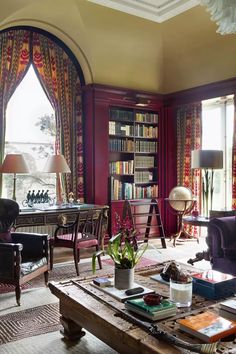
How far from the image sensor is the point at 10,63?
5.74 metres

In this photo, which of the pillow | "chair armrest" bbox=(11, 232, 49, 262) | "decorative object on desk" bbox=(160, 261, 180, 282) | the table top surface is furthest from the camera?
the table top surface

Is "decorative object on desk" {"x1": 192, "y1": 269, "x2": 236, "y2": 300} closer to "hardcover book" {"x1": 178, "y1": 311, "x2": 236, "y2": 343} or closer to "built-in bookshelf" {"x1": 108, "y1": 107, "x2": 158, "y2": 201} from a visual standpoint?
"hardcover book" {"x1": 178, "y1": 311, "x2": 236, "y2": 343}

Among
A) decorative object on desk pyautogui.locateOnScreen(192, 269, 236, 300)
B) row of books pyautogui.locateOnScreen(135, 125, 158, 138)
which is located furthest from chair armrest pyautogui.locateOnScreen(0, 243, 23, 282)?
row of books pyautogui.locateOnScreen(135, 125, 158, 138)

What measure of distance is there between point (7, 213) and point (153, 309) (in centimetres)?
231

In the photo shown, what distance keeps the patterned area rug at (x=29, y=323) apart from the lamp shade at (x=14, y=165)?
2029 mm

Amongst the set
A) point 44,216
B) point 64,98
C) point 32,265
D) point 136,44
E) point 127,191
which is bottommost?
point 32,265

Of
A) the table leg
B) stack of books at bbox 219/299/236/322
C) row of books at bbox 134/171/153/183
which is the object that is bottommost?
the table leg

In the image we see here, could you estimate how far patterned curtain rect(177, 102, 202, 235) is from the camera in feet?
22.8

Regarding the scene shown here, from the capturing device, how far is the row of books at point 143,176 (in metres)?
6.84

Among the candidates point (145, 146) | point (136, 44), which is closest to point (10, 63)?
point (136, 44)

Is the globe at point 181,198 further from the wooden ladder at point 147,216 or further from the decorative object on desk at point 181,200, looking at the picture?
the wooden ladder at point 147,216

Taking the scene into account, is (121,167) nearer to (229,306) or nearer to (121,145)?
(121,145)

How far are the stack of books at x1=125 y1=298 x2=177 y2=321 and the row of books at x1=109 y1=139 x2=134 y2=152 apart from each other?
173 inches

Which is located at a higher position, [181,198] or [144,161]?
A: [144,161]
